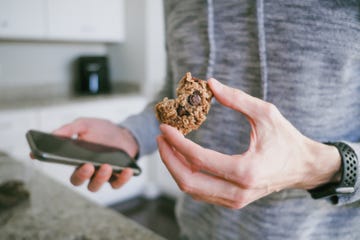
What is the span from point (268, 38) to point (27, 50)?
2052 mm

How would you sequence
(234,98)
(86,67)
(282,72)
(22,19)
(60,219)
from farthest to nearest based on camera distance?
(86,67) → (22,19) → (60,219) → (282,72) → (234,98)

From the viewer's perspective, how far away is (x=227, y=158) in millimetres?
305

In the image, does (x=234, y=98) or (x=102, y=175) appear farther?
(x=102, y=175)

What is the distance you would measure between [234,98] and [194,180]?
0.10 m

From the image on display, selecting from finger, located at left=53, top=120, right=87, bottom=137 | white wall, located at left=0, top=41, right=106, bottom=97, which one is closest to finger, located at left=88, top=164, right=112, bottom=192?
finger, located at left=53, top=120, right=87, bottom=137

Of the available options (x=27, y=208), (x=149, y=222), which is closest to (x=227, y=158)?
(x=27, y=208)

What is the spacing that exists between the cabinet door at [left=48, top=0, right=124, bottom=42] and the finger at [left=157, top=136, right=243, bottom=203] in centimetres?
188

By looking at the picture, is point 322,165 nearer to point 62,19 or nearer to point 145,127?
point 145,127

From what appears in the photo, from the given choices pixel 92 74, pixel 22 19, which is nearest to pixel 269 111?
pixel 22 19

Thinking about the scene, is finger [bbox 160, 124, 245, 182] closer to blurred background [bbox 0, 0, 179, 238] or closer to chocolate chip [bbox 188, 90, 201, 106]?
chocolate chip [bbox 188, 90, 201, 106]

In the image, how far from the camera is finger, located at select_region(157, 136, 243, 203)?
0.33 meters

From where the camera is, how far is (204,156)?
31cm

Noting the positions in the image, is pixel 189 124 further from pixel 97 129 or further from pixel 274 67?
pixel 97 129

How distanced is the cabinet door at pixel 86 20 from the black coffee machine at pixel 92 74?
0.17m
